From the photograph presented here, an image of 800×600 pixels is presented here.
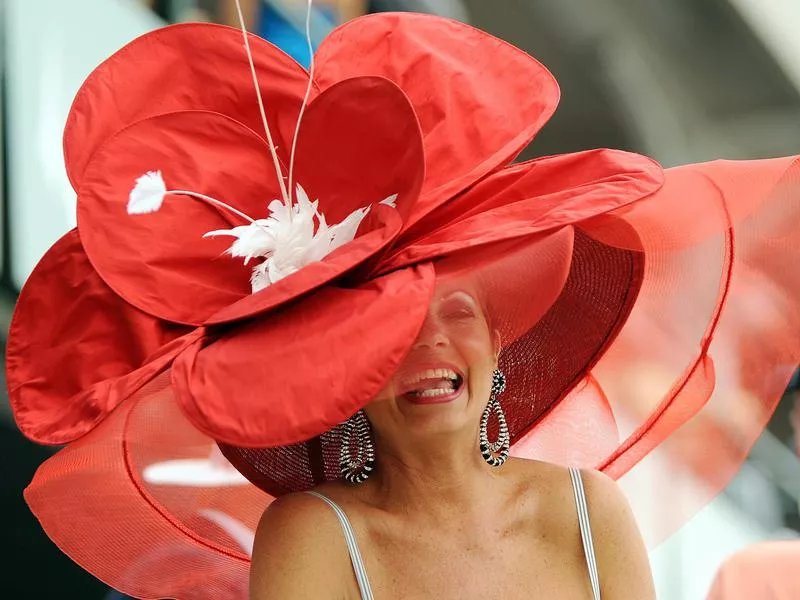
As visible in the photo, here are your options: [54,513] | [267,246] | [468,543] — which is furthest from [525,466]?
[54,513]

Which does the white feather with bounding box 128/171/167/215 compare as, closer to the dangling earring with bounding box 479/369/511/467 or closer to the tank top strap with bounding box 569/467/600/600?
the dangling earring with bounding box 479/369/511/467

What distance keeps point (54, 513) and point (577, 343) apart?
0.62 meters

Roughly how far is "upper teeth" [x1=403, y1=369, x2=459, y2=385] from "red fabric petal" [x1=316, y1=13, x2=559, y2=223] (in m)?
0.17

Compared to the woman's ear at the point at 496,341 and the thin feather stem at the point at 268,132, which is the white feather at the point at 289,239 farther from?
the woman's ear at the point at 496,341

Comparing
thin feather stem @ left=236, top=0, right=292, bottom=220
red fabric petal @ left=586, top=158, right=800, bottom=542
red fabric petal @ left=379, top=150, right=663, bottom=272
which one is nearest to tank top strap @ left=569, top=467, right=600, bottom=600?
red fabric petal @ left=586, top=158, right=800, bottom=542

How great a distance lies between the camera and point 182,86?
1010mm

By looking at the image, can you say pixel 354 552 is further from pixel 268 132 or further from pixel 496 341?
pixel 268 132

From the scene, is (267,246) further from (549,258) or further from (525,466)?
(525,466)

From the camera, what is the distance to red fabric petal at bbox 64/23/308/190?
3.14ft

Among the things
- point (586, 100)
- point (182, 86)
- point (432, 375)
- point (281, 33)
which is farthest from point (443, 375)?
point (586, 100)

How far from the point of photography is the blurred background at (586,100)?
1.50m

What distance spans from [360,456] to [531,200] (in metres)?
0.34

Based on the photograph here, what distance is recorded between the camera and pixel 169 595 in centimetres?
120

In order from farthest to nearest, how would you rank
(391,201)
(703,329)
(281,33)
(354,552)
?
(281,33) < (703,329) < (354,552) < (391,201)
